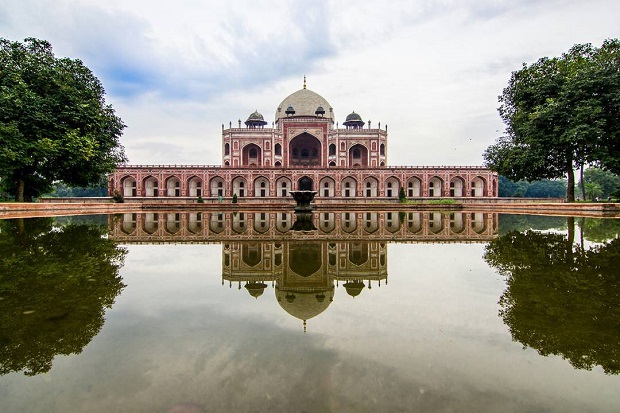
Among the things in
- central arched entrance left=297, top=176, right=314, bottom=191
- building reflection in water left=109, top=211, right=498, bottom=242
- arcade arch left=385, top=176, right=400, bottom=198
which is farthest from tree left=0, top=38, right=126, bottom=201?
arcade arch left=385, top=176, right=400, bottom=198

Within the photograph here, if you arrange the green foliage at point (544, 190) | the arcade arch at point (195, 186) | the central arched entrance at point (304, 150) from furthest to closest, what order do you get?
the green foliage at point (544, 190), the central arched entrance at point (304, 150), the arcade arch at point (195, 186)

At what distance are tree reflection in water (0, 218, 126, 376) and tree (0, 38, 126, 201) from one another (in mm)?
11787

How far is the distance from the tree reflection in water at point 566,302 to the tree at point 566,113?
541 inches

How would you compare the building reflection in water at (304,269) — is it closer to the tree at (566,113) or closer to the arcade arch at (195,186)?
the tree at (566,113)

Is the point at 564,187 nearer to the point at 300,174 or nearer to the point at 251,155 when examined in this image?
the point at 300,174

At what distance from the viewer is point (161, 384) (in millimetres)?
1741

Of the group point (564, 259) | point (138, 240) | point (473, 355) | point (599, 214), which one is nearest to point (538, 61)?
point (599, 214)

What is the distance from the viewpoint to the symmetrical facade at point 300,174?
3706 centimetres

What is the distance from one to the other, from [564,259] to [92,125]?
1856cm

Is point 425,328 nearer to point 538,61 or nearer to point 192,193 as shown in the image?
point 538,61

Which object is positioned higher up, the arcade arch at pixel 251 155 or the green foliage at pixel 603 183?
the arcade arch at pixel 251 155

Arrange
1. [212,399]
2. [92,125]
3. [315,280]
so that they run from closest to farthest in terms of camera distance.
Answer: [212,399] < [315,280] < [92,125]

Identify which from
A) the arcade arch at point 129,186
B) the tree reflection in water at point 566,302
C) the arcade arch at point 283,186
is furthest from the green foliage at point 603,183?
the arcade arch at point 129,186

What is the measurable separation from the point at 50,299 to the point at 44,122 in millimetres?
15982
